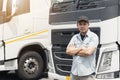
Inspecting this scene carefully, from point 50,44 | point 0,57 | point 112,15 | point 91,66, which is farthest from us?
point 0,57

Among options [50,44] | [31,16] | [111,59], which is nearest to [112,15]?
[111,59]

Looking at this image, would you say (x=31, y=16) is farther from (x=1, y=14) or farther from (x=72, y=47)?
(x=72, y=47)

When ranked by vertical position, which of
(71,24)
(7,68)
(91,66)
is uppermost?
(71,24)

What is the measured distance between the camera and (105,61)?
6.00 meters

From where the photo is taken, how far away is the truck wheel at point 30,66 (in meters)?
9.08

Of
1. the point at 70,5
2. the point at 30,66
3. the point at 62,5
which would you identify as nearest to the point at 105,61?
the point at 70,5

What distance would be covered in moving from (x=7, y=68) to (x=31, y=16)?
1.47 m

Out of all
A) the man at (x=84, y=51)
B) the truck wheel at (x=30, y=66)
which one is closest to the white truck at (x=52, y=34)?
the truck wheel at (x=30, y=66)

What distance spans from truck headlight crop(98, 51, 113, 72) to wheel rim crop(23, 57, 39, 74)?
3.43 metres

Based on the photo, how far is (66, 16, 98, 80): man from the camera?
17.2 feet

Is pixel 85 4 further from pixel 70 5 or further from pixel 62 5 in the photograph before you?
pixel 62 5

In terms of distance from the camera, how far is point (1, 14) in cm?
880

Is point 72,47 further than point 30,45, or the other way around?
point 30,45

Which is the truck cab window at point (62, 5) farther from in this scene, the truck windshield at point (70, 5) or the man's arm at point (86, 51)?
the man's arm at point (86, 51)
